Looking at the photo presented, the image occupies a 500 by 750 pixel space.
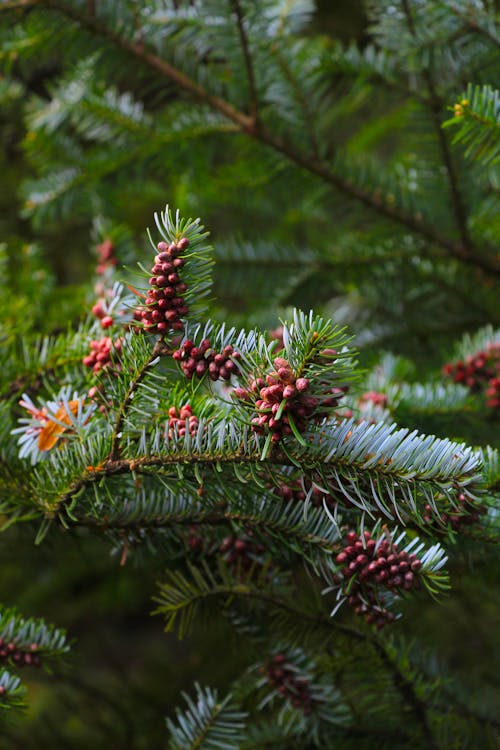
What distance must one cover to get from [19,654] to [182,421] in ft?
1.07

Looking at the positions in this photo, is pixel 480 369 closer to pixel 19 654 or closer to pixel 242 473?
pixel 242 473

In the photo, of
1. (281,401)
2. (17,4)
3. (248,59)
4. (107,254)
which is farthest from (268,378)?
(17,4)

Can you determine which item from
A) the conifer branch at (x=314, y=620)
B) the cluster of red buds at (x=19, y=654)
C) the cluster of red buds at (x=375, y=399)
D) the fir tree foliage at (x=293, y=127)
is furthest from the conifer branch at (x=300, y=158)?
the cluster of red buds at (x=19, y=654)

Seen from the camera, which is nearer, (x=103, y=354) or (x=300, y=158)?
(x=103, y=354)

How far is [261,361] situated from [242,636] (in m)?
0.45

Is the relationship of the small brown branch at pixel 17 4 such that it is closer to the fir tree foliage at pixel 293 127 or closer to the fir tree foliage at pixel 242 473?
the fir tree foliage at pixel 293 127

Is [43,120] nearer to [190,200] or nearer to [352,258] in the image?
[190,200]

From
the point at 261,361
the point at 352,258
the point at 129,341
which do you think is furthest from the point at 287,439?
the point at 352,258

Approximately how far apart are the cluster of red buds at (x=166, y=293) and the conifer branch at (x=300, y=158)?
2.38 ft

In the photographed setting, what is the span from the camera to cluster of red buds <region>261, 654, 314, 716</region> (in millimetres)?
822

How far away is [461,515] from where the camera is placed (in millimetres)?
604

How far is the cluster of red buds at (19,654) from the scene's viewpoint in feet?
2.29

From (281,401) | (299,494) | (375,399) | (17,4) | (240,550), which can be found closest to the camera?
(281,401)

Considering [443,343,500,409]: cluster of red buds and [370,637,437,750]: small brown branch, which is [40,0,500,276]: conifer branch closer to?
[443,343,500,409]: cluster of red buds
